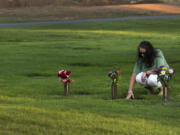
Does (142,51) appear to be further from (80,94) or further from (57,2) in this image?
(57,2)

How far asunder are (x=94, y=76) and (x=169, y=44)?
12099 mm

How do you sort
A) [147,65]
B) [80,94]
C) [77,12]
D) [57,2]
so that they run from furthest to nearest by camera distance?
[57,2], [77,12], [80,94], [147,65]

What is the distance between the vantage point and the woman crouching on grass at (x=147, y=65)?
11.7 m

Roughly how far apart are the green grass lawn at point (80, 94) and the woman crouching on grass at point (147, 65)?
0.32 meters

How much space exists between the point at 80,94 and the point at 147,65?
1.88 metres

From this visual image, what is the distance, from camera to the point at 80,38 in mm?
33156

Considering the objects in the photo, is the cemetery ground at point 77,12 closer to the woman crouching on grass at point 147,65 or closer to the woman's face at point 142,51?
the woman crouching on grass at point 147,65

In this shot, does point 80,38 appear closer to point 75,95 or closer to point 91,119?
point 75,95

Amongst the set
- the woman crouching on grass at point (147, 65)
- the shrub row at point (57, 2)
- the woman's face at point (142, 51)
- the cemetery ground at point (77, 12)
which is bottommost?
the cemetery ground at point (77, 12)

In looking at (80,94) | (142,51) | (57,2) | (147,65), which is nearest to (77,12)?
(57,2)

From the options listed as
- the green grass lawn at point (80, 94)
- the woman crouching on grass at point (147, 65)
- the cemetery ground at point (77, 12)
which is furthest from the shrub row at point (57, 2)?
the woman crouching on grass at point (147, 65)

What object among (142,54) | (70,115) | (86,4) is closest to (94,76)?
(142,54)

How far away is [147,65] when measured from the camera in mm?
12047

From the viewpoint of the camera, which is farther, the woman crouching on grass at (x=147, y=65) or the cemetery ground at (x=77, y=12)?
the cemetery ground at (x=77, y=12)
